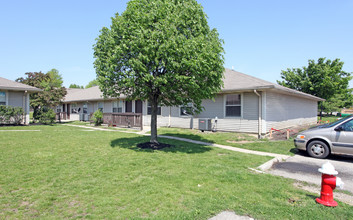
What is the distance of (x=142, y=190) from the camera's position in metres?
4.00

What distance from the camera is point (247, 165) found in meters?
6.15

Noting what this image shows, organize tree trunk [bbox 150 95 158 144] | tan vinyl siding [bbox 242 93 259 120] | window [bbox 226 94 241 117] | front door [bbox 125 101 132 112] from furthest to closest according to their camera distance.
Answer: front door [bbox 125 101 132 112] → window [bbox 226 94 241 117] → tan vinyl siding [bbox 242 93 259 120] → tree trunk [bbox 150 95 158 144]

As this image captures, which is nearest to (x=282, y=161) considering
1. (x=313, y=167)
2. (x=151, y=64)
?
(x=313, y=167)

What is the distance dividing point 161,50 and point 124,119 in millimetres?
11411

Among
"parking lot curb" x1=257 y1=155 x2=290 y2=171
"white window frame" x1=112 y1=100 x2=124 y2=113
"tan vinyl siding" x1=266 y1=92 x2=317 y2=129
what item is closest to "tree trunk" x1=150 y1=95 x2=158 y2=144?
"parking lot curb" x1=257 y1=155 x2=290 y2=171

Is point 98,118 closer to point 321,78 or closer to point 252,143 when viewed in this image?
point 252,143

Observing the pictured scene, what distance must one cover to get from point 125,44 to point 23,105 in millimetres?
15426

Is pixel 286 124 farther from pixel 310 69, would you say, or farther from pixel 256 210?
pixel 310 69

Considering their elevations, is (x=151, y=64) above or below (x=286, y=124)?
above

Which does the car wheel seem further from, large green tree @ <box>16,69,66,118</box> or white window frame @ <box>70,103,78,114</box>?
white window frame @ <box>70,103,78,114</box>

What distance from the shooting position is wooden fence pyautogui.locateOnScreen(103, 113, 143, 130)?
51.6 feet

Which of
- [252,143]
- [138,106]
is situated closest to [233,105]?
[252,143]

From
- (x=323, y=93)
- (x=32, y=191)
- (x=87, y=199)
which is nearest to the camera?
(x=87, y=199)

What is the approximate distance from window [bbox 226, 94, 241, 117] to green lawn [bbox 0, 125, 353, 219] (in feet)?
21.8
